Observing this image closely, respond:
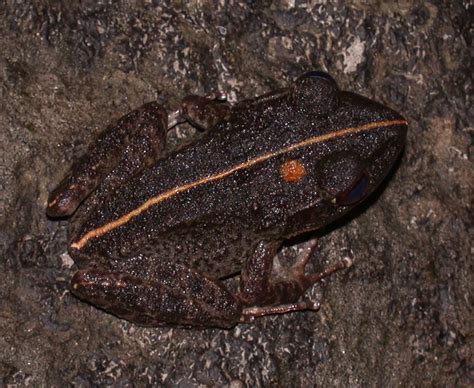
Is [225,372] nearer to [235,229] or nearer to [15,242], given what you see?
[235,229]

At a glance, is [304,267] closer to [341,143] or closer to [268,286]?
[268,286]

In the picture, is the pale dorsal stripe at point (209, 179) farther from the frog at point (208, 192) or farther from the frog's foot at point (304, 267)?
the frog's foot at point (304, 267)

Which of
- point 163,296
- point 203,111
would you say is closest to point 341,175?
point 203,111

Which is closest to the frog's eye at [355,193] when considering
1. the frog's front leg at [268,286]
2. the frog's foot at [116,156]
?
the frog's front leg at [268,286]

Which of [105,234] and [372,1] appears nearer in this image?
[105,234]

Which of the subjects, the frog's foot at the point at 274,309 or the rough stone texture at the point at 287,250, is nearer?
the rough stone texture at the point at 287,250

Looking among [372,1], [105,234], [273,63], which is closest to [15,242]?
[105,234]
